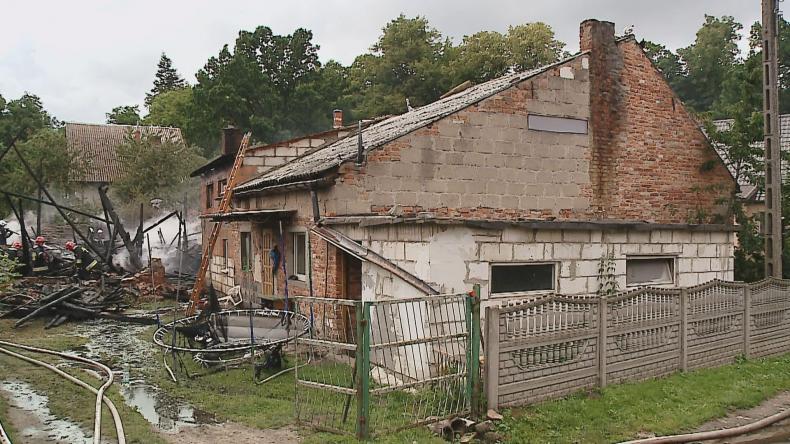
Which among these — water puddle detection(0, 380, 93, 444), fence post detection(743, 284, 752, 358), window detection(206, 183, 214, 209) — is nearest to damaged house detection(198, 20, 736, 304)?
fence post detection(743, 284, 752, 358)

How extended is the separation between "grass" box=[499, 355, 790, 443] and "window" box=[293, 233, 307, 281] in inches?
290

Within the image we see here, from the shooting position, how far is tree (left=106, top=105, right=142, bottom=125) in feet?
266

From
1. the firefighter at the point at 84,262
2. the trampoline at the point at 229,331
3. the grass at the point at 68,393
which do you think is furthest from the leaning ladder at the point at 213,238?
the firefighter at the point at 84,262

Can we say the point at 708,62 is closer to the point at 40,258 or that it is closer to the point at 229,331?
the point at 40,258

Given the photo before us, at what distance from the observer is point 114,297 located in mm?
20547

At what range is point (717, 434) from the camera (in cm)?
813

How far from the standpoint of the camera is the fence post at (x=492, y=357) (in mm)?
8320

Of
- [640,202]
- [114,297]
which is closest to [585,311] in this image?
[640,202]

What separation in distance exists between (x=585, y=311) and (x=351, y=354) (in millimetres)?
4190

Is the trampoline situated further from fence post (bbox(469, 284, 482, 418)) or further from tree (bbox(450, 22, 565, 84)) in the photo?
tree (bbox(450, 22, 565, 84))

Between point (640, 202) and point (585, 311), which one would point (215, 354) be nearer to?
point (585, 311)

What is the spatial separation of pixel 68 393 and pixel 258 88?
138 ft

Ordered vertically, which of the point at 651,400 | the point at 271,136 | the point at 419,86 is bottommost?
the point at 651,400

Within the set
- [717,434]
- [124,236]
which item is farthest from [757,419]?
[124,236]
